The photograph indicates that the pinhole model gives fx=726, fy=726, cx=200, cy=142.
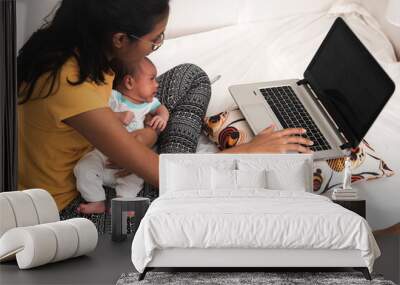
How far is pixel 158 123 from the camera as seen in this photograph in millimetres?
5875

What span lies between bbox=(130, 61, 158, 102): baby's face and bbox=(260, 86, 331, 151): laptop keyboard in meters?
0.90

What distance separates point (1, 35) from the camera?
5.79 m

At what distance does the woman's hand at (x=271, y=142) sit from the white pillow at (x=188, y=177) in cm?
40

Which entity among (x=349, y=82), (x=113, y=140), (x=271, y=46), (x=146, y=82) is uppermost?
(x=271, y=46)

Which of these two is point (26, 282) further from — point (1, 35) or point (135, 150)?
point (1, 35)

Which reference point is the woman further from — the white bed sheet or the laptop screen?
the white bed sheet

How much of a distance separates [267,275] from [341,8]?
2.51 metres

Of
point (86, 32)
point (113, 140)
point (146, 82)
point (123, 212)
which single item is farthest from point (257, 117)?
point (86, 32)

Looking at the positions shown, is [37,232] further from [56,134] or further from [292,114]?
[292,114]

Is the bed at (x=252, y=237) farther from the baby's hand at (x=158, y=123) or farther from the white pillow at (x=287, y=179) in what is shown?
the baby's hand at (x=158, y=123)

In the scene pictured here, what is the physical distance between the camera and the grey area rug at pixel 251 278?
13.7 ft

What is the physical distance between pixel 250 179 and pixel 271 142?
514 mm

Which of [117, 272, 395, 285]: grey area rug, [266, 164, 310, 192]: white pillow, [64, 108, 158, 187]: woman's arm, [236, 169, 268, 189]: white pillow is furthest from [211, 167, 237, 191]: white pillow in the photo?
[117, 272, 395, 285]: grey area rug

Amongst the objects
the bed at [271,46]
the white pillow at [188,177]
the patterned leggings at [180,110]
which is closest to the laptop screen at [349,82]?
the bed at [271,46]
